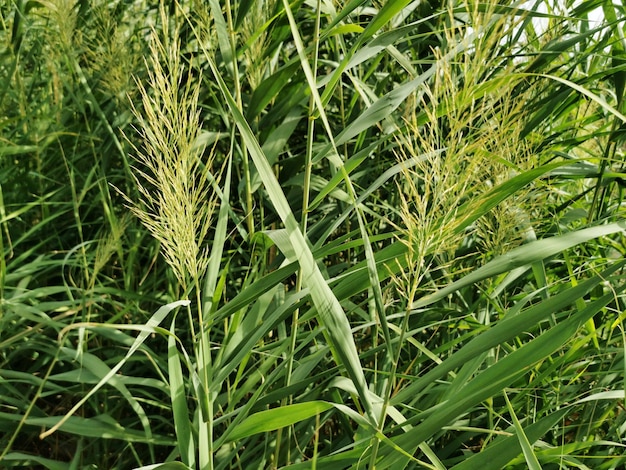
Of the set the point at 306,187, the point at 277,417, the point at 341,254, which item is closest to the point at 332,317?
the point at 277,417

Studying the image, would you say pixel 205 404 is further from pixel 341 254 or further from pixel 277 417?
pixel 341 254

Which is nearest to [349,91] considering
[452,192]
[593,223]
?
[593,223]

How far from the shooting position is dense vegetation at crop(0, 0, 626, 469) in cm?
90

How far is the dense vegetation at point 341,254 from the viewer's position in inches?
35.3

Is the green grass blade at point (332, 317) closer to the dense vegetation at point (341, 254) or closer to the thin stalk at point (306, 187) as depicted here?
the dense vegetation at point (341, 254)

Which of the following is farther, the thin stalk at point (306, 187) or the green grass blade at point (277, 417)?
the thin stalk at point (306, 187)

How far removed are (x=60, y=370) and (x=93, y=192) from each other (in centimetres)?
58

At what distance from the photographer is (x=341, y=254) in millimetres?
1837

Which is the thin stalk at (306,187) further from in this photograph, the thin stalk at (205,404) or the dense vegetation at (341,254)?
the thin stalk at (205,404)

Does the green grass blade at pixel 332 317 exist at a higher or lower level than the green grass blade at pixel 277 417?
higher

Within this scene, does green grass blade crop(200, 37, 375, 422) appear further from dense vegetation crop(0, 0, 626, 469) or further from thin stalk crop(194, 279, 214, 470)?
thin stalk crop(194, 279, 214, 470)

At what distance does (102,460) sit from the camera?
1.68 meters

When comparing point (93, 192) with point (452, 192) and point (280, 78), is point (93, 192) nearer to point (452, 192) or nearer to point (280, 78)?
point (280, 78)

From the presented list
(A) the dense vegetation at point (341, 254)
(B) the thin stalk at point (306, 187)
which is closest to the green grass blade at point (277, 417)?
(A) the dense vegetation at point (341, 254)
